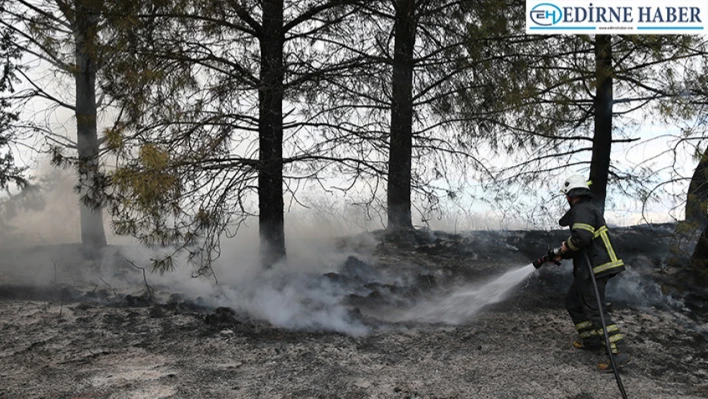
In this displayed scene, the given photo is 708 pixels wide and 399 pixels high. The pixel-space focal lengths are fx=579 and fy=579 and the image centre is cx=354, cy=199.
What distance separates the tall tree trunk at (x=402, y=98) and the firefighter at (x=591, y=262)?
2.93 m

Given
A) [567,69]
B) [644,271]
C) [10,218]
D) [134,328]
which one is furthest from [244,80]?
[10,218]

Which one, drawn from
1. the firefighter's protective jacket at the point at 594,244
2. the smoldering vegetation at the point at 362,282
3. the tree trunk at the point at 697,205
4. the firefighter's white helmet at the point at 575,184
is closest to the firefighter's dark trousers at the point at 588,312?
the firefighter's protective jacket at the point at 594,244

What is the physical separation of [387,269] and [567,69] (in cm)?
424

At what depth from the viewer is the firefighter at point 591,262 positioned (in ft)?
18.4

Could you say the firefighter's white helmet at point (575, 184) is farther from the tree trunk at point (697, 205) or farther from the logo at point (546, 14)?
the logo at point (546, 14)

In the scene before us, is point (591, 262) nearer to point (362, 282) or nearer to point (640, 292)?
point (640, 292)

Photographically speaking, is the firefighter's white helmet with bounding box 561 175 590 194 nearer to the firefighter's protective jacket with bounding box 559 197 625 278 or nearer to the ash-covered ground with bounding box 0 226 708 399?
the firefighter's protective jacket with bounding box 559 197 625 278

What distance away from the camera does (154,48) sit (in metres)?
7.54

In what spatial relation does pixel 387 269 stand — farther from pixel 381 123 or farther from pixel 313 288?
pixel 381 123

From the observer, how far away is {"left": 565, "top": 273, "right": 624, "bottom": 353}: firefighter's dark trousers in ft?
18.9

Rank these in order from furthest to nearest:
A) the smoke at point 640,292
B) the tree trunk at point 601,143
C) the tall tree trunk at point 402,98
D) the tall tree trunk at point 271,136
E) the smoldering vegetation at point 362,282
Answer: the tree trunk at point 601,143 < the tall tree trunk at point 402,98 < the tall tree trunk at point 271,136 < the smoke at point 640,292 < the smoldering vegetation at point 362,282

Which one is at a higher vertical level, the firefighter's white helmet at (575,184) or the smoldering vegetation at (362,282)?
the firefighter's white helmet at (575,184)

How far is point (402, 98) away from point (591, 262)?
4.24 m

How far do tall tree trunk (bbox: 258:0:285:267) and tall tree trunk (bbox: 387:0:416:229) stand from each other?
5.34 feet
